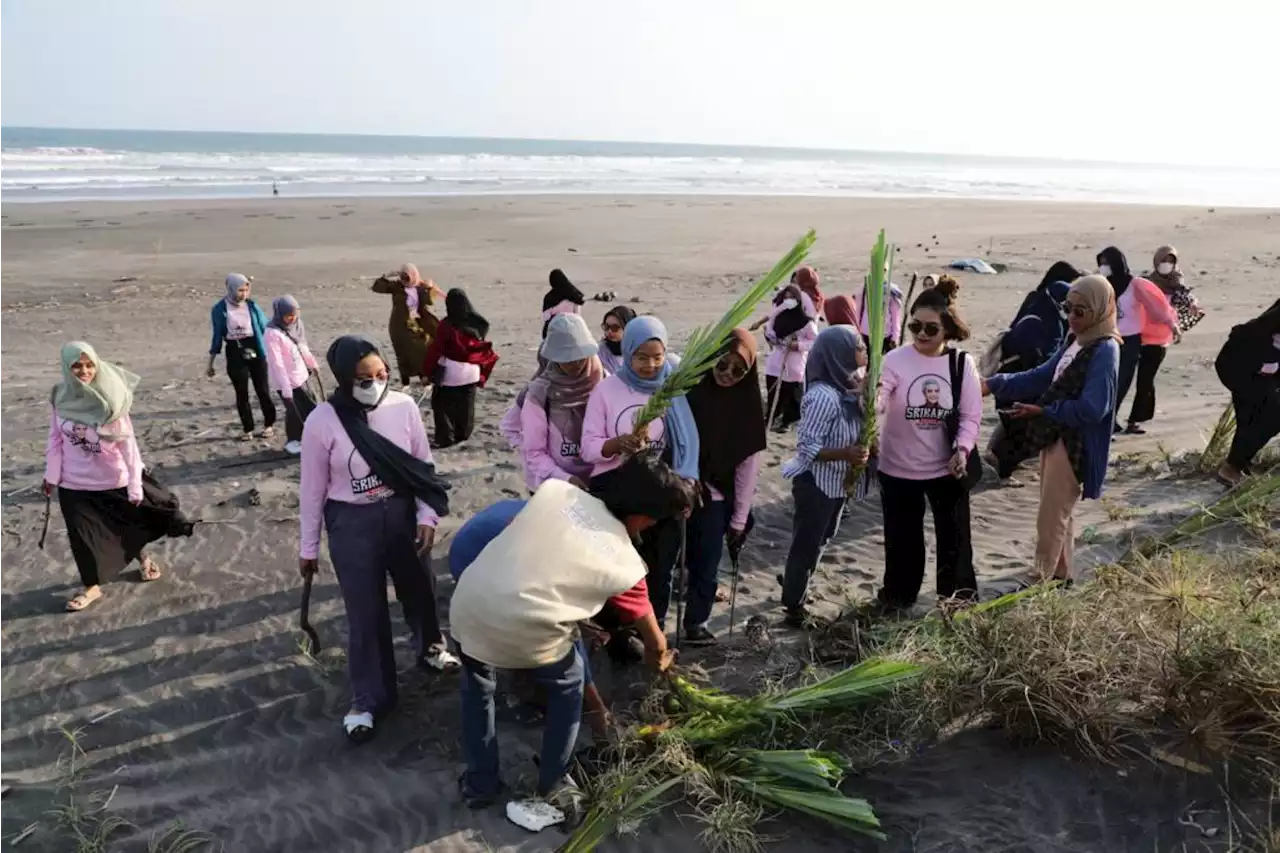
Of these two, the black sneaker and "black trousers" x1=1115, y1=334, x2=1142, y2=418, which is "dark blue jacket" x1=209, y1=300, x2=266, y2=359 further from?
"black trousers" x1=1115, y1=334, x2=1142, y2=418

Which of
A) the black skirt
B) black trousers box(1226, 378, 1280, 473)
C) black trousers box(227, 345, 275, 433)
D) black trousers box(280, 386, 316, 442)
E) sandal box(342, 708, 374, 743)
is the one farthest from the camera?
black trousers box(227, 345, 275, 433)

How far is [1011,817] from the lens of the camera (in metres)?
3.15

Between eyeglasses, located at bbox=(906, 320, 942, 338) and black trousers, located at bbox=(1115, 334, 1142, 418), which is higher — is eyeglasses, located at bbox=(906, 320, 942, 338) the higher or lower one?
the higher one

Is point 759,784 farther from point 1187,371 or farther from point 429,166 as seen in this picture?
point 429,166

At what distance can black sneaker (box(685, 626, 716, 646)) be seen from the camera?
15.4 ft

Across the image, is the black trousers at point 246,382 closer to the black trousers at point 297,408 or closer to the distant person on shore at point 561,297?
the black trousers at point 297,408

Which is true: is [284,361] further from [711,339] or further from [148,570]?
[711,339]

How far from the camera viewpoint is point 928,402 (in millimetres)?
4379

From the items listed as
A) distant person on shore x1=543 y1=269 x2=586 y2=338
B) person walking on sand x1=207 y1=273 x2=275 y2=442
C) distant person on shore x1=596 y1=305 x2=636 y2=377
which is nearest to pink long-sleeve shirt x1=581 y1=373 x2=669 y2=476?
distant person on shore x1=596 y1=305 x2=636 y2=377

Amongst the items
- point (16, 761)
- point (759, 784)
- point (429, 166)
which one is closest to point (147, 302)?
point (16, 761)

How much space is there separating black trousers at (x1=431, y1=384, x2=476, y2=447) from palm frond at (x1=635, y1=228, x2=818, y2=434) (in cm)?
427

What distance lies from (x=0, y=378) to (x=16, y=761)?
7.75 meters

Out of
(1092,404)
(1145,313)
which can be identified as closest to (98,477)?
(1092,404)

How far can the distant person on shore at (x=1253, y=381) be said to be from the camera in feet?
20.2
